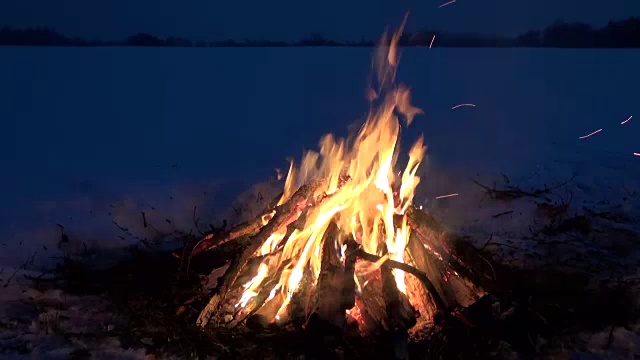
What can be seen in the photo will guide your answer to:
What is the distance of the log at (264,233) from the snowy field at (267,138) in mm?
A: 629

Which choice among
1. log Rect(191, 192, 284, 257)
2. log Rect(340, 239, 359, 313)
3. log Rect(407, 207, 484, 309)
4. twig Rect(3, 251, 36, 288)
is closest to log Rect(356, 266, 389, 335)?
log Rect(340, 239, 359, 313)

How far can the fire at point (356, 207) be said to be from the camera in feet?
12.7

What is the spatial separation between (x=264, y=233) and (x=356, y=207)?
2.02ft

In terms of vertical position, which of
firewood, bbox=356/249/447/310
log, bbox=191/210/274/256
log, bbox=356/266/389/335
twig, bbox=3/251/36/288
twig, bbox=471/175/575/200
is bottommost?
twig, bbox=471/175/575/200

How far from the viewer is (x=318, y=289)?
3633 mm

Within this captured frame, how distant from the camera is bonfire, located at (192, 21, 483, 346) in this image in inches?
142

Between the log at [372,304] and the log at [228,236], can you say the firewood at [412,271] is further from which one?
the log at [228,236]

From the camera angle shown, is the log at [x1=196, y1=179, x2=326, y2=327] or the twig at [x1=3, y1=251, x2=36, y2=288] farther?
the twig at [x1=3, y1=251, x2=36, y2=288]

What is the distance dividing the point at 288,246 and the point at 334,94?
987 cm

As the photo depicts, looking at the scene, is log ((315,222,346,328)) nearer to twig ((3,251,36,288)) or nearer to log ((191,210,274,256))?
log ((191,210,274,256))

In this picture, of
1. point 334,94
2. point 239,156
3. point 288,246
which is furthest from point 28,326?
point 334,94

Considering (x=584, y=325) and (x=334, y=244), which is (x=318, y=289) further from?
(x=584, y=325)

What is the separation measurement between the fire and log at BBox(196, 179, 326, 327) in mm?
86

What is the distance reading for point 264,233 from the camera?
395cm
